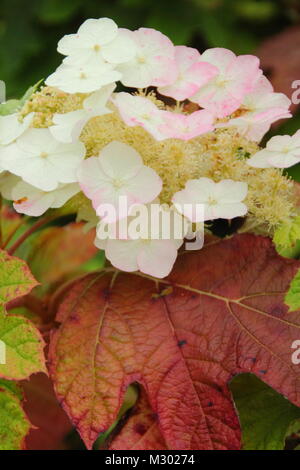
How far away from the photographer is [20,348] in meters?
0.71

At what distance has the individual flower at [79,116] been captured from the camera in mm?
716

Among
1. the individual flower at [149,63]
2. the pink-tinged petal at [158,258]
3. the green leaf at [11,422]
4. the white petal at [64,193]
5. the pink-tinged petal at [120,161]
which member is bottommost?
the green leaf at [11,422]

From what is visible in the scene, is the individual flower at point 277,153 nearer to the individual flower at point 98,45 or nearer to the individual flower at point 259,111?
the individual flower at point 259,111

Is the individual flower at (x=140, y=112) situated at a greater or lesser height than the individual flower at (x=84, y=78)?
lesser

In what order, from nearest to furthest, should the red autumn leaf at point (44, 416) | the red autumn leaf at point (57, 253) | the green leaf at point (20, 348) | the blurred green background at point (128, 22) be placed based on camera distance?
the green leaf at point (20, 348) → the red autumn leaf at point (57, 253) → the red autumn leaf at point (44, 416) → the blurred green background at point (128, 22)

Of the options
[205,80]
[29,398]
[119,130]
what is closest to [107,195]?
[119,130]

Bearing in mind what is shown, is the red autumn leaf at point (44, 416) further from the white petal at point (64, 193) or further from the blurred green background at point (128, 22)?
the blurred green background at point (128, 22)

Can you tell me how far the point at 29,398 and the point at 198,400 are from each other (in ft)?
1.98

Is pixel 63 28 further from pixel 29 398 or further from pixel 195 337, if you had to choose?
pixel 195 337

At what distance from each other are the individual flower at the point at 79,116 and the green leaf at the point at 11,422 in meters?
0.27

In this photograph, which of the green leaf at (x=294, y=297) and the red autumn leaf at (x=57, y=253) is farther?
the red autumn leaf at (x=57, y=253)

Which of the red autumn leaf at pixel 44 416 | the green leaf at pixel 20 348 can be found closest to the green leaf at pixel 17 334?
the green leaf at pixel 20 348

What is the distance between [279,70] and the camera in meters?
1.89

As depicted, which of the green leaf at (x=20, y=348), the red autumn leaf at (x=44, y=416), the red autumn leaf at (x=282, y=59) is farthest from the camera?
the red autumn leaf at (x=282, y=59)
